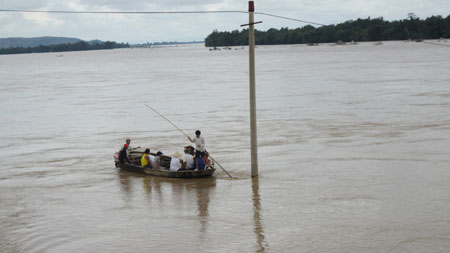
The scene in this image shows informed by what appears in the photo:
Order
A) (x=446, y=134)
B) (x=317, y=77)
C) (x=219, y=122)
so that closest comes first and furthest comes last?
(x=446, y=134), (x=219, y=122), (x=317, y=77)

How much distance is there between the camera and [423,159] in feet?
63.2

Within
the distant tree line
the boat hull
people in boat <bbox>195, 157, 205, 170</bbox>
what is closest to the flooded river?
the boat hull

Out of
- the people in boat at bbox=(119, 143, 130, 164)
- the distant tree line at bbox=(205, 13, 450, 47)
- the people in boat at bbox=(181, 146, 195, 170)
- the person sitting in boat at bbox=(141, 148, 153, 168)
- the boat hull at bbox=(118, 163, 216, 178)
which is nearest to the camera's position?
the boat hull at bbox=(118, 163, 216, 178)

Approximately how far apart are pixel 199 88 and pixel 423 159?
1271 inches

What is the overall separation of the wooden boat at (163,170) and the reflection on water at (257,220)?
5.34 ft

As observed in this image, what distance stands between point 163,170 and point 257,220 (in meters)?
5.17

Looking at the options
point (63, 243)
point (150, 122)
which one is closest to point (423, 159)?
point (63, 243)

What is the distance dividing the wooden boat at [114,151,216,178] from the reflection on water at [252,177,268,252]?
1629 mm

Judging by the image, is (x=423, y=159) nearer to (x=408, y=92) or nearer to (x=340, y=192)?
(x=340, y=192)

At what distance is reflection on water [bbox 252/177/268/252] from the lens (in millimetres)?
11934

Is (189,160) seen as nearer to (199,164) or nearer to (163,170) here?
(199,164)

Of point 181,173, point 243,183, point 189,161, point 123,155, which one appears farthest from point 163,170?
point 243,183

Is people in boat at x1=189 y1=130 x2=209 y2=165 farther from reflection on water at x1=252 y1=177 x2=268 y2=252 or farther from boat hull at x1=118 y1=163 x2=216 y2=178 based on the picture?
reflection on water at x1=252 y1=177 x2=268 y2=252

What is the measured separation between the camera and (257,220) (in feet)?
44.2
